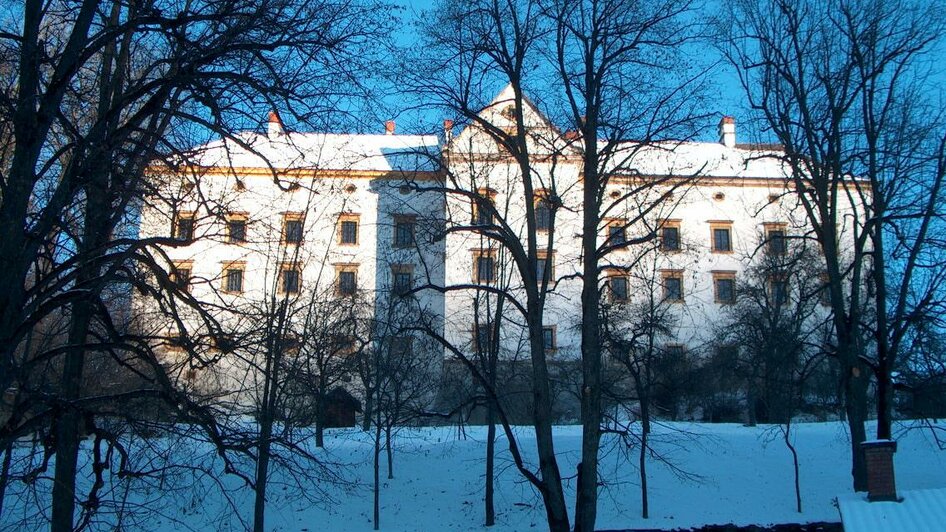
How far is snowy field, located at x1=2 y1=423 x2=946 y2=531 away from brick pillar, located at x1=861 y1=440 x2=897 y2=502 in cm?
651

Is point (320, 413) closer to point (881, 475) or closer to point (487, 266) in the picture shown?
point (487, 266)

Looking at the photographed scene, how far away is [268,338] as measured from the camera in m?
10.3

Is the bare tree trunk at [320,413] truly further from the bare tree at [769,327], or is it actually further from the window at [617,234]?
the bare tree at [769,327]

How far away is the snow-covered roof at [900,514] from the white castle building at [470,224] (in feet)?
19.1

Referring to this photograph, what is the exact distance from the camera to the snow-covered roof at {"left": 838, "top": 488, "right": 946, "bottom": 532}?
46.6ft

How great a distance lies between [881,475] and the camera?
1574cm

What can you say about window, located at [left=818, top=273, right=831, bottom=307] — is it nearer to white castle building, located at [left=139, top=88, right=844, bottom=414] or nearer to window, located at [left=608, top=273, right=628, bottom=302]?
white castle building, located at [left=139, top=88, right=844, bottom=414]

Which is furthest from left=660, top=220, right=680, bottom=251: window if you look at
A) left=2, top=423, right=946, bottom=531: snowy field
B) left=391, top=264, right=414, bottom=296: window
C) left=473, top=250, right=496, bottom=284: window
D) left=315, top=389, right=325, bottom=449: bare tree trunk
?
left=315, top=389, right=325, bottom=449: bare tree trunk

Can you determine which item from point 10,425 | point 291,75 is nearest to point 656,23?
point 291,75

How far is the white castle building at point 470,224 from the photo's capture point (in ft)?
48.6

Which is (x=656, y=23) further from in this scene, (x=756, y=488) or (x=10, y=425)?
(x=756, y=488)

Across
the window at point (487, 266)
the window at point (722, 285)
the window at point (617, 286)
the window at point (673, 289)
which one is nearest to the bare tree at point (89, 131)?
the window at point (617, 286)

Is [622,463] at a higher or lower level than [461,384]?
lower

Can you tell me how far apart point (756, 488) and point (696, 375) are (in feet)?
39.6
